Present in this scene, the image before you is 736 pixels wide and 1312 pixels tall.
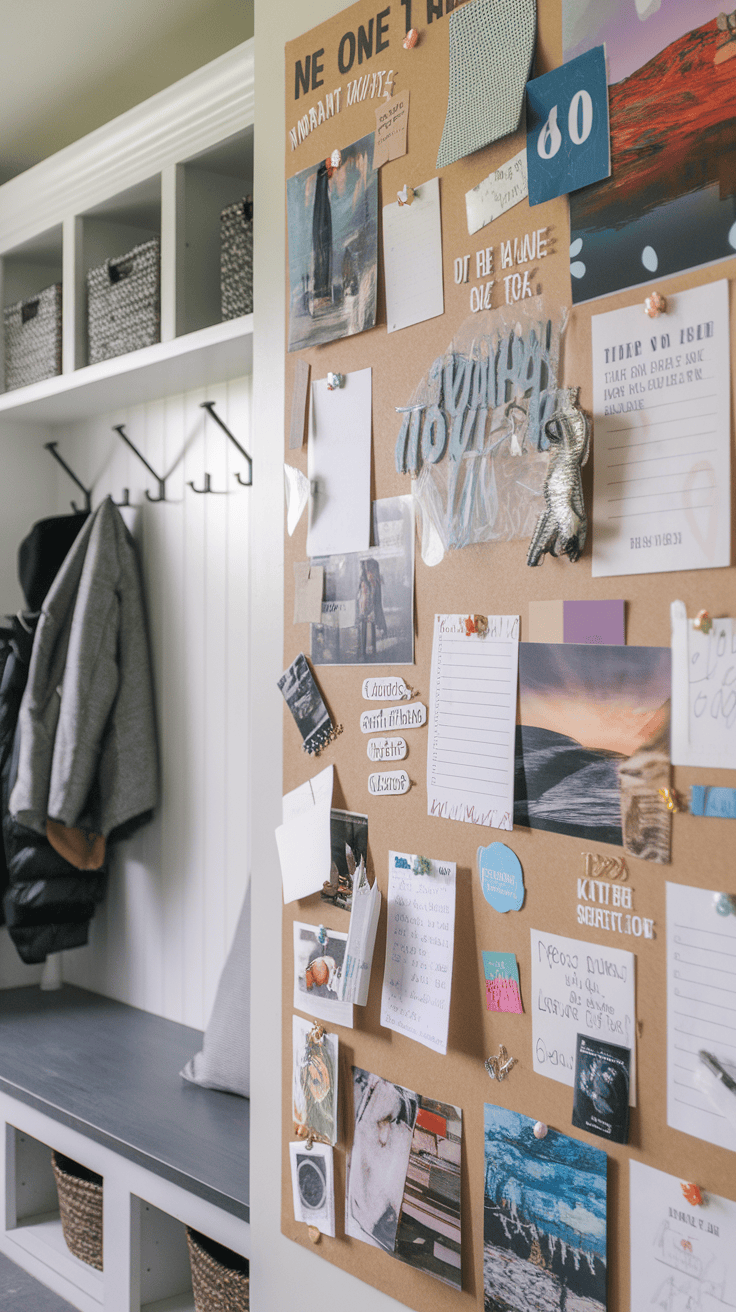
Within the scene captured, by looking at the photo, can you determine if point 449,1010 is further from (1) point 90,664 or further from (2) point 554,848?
(1) point 90,664

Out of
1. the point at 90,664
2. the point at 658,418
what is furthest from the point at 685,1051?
the point at 90,664

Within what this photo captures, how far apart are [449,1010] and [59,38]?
1935 millimetres

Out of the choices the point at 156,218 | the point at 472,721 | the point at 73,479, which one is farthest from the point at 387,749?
the point at 73,479

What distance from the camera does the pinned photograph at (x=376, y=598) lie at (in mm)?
1105

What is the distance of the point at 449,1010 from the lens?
1032 mm

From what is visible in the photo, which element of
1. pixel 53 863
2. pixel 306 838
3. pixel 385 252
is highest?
pixel 385 252

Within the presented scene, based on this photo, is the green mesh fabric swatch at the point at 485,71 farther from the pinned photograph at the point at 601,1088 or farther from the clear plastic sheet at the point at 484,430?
the pinned photograph at the point at 601,1088

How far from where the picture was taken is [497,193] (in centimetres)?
100

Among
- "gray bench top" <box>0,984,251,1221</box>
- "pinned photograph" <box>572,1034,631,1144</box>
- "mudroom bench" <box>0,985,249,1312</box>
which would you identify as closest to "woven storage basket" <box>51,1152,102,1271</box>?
"mudroom bench" <box>0,985,249,1312</box>

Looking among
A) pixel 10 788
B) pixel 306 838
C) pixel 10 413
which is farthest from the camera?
pixel 10 413

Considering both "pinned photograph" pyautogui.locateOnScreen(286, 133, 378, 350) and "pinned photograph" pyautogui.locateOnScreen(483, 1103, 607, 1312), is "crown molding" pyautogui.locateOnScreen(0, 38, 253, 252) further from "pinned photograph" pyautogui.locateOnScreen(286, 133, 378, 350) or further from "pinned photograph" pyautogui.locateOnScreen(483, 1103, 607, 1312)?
"pinned photograph" pyautogui.locateOnScreen(483, 1103, 607, 1312)

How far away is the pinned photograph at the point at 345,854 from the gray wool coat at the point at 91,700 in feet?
3.66

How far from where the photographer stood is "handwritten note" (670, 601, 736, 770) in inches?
31.7

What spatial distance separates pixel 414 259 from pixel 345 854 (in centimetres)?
66
